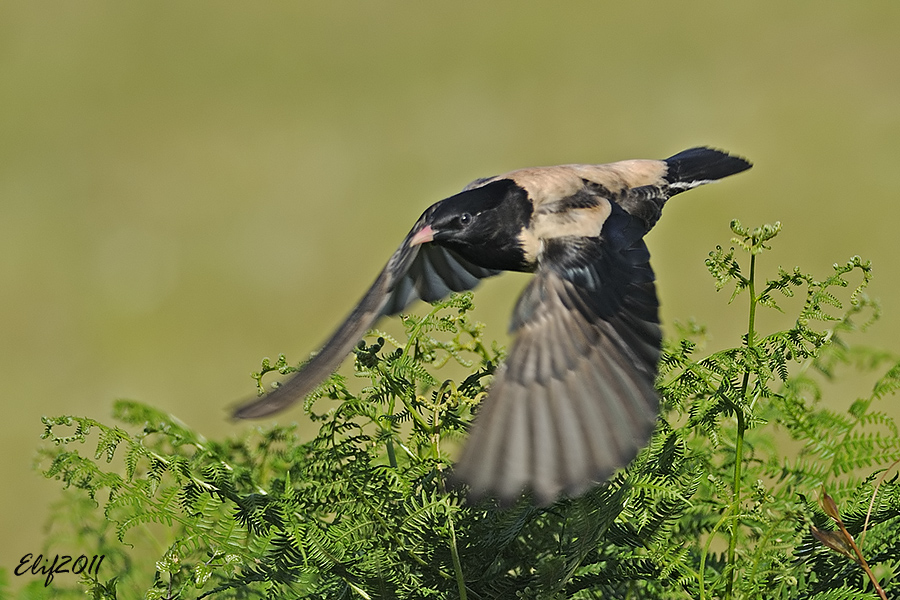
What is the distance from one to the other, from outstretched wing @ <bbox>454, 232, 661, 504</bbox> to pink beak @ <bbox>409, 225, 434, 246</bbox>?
26 centimetres

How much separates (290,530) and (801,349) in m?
0.65

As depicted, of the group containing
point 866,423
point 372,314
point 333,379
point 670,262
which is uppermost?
point 670,262

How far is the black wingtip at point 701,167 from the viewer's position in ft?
7.92

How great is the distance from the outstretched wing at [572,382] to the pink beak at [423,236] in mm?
256

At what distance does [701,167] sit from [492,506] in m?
1.43

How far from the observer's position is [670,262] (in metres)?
5.64

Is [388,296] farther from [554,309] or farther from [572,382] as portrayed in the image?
[572,382]

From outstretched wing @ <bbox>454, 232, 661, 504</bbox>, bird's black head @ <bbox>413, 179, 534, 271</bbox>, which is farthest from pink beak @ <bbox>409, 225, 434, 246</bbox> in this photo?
outstretched wing @ <bbox>454, 232, 661, 504</bbox>

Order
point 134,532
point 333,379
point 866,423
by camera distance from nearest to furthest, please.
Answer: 1. point 333,379
2. point 866,423
3. point 134,532

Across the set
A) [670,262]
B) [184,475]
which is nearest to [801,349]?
[184,475]

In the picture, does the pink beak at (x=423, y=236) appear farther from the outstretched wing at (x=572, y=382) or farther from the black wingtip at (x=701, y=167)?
the black wingtip at (x=701, y=167)

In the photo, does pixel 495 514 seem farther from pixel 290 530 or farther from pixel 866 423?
pixel 866 423

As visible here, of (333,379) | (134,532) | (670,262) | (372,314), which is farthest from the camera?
(670,262)

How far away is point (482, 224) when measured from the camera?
2029 mm
